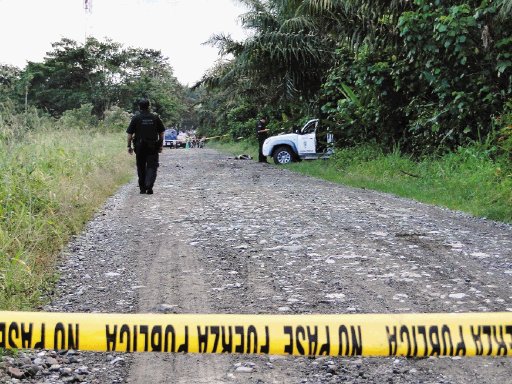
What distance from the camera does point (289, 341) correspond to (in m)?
2.12

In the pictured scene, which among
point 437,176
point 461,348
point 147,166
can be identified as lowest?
point 461,348

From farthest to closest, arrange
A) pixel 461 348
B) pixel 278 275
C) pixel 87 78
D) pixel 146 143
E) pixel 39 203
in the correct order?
pixel 87 78
pixel 146 143
pixel 39 203
pixel 278 275
pixel 461 348

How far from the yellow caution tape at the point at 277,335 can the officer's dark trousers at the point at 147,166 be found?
10.7 m

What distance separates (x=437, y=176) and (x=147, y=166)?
609 centimetres

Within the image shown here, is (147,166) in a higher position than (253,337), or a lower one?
higher

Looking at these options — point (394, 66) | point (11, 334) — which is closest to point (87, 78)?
point (394, 66)

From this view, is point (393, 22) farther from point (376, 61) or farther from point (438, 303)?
point (438, 303)

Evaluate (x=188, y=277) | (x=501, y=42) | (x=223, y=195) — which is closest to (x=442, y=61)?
(x=501, y=42)

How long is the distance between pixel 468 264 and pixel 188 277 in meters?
2.58

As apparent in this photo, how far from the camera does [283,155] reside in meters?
24.0

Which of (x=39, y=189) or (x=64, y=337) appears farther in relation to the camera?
(x=39, y=189)

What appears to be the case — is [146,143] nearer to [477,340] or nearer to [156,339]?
[156,339]

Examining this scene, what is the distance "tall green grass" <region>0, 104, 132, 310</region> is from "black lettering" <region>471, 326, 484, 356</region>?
135 inches

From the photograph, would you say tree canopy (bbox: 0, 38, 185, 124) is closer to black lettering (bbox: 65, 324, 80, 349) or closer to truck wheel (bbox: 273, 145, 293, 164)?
truck wheel (bbox: 273, 145, 293, 164)
